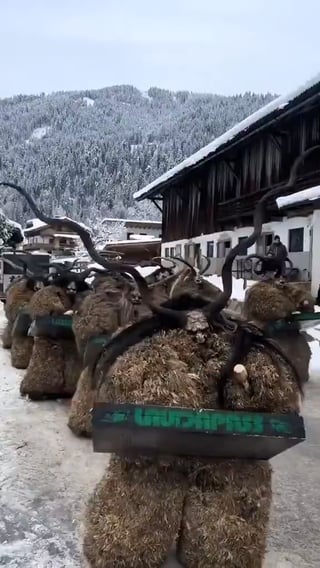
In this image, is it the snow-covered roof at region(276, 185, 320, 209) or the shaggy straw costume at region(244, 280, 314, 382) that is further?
the snow-covered roof at region(276, 185, 320, 209)

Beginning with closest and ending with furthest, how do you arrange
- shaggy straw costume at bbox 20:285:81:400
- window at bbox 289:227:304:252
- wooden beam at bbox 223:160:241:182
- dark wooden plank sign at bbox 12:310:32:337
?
1. shaggy straw costume at bbox 20:285:81:400
2. dark wooden plank sign at bbox 12:310:32:337
3. window at bbox 289:227:304:252
4. wooden beam at bbox 223:160:241:182

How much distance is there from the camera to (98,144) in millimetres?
99375

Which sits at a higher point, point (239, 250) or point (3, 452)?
point (239, 250)

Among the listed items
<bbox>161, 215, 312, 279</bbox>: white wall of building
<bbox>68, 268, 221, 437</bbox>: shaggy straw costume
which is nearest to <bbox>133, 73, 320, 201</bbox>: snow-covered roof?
<bbox>161, 215, 312, 279</bbox>: white wall of building

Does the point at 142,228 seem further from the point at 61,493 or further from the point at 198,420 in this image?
the point at 198,420

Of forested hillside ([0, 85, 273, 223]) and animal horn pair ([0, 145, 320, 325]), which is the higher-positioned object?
forested hillside ([0, 85, 273, 223])

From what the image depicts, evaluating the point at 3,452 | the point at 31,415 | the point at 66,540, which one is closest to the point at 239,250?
the point at 66,540

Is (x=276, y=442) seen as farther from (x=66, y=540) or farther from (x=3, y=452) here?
(x=3, y=452)

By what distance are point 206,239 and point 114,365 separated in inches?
815

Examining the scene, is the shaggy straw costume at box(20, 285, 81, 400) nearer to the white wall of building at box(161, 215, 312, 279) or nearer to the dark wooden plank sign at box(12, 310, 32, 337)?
the dark wooden plank sign at box(12, 310, 32, 337)

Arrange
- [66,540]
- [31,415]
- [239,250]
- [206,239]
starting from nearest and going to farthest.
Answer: [239,250]
[66,540]
[31,415]
[206,239]

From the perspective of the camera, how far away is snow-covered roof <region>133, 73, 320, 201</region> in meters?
13.9

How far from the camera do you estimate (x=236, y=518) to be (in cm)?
228

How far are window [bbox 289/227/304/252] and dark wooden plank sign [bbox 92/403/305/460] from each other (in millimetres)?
13126
